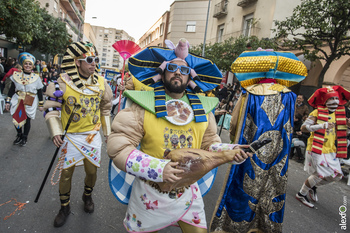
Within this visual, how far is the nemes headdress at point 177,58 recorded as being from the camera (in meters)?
1.83

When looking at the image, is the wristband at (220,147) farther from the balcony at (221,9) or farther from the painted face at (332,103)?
the balcony at (221,9)

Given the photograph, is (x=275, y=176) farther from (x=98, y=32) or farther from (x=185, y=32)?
(x=98, y=32)

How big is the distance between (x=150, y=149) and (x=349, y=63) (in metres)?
12.0

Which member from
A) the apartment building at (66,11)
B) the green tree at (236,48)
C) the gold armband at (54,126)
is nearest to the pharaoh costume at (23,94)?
the gold armband at (54,126)

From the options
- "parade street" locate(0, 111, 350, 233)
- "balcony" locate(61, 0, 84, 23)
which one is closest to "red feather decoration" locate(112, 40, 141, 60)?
"parade street" locate(0, 111, 350, 233)

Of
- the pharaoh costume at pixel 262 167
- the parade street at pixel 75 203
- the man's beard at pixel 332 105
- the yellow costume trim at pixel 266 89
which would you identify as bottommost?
the parade street at pixel 75 203

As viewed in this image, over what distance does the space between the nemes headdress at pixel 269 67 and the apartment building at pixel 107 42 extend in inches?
4650

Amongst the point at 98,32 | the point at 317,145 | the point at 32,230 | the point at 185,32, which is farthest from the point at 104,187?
the point at 98,32

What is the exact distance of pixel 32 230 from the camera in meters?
2.48

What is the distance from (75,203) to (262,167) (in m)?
2.55

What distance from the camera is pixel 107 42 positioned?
120 metres

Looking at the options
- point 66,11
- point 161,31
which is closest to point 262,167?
point 161,31

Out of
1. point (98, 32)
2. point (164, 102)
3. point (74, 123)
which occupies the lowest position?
point (74, 123)

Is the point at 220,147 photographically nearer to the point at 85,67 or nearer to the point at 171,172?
the point at 171,172
